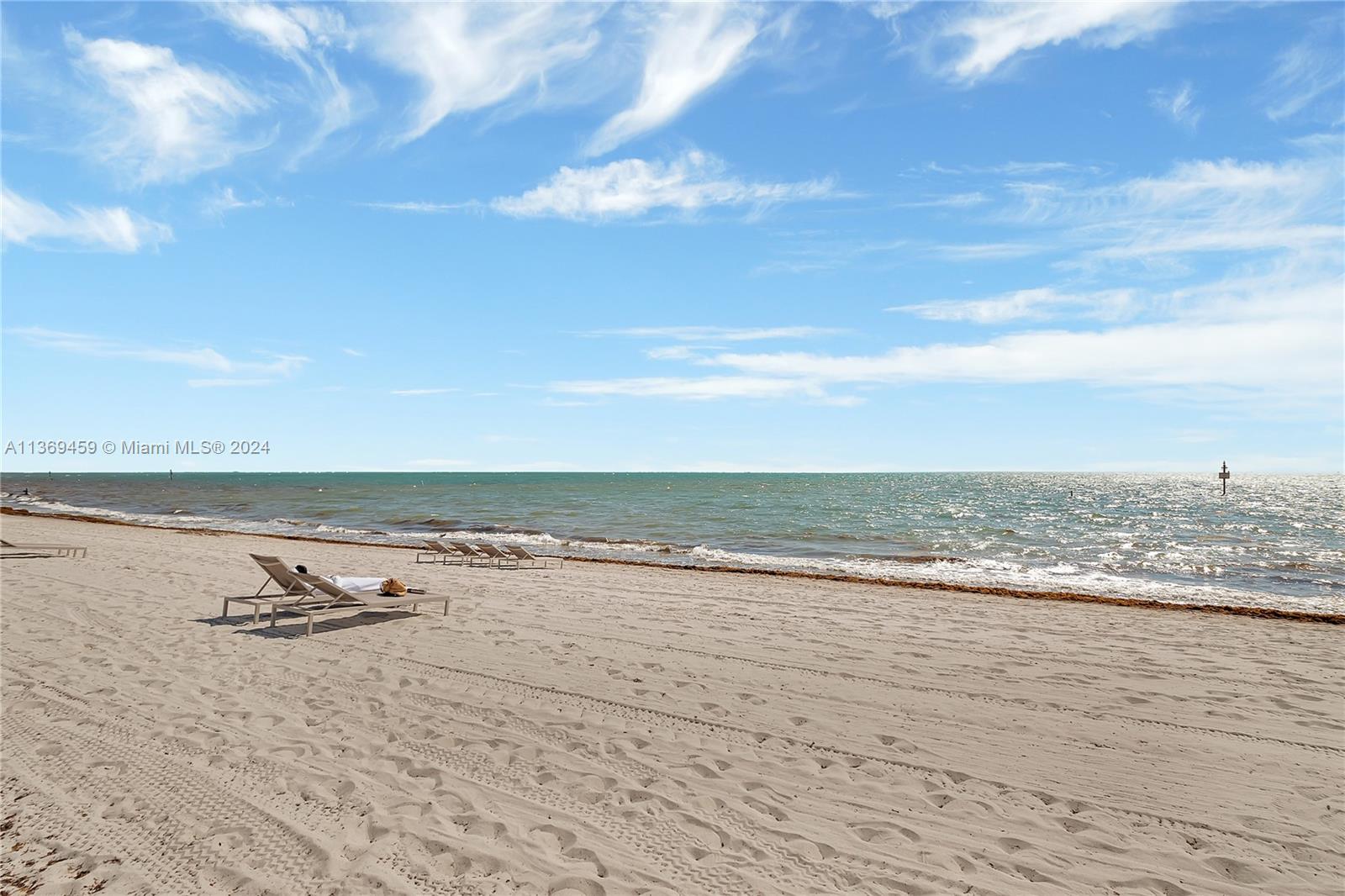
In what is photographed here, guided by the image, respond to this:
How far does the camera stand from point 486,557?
19.0 metres

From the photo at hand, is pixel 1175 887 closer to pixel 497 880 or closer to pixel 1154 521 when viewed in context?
pixel 497 880

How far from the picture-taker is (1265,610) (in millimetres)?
13344

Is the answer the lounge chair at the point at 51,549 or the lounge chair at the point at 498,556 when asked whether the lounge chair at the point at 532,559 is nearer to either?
the lounge chair at the point at 498,556

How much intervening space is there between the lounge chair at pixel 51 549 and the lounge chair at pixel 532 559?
9781mm

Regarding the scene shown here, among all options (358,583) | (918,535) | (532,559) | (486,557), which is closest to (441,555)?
(486,557)

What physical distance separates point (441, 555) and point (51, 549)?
8611 mm

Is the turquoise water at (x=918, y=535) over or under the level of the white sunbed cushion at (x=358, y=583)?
under

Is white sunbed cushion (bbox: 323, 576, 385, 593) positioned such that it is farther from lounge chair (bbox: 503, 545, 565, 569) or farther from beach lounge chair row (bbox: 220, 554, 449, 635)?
lounge chair (bbox: 503, 545, 565, 569)

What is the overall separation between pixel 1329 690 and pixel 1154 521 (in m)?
37.2

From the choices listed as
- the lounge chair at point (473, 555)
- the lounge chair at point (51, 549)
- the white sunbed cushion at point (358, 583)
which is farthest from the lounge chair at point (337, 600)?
the lounge chair at point (51, 549)

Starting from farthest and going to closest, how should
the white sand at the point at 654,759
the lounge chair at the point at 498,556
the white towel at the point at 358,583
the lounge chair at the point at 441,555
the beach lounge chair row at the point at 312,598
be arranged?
the lounge chair at the point at 441,555 < the lounge chair at the point at 498,556 < the white towel at the point at 358,583 < the beach lounge chair row at the point at 312,598 < the white sand at the point at 654,759

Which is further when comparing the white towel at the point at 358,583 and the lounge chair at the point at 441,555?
the lounge chair at the point at 441,555

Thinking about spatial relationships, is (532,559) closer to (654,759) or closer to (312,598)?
(312,598)

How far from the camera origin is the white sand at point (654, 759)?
4.01m
